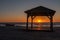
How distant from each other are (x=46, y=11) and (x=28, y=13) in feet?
8.97

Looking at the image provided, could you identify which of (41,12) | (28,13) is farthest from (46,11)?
(28,13)

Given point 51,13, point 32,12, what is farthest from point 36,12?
point 51,13

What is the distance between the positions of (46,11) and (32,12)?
2.11 meters

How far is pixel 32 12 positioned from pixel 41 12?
1.37 meters

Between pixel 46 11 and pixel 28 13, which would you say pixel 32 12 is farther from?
pixel 46 11

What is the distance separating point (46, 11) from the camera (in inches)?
928

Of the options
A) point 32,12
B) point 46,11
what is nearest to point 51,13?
point 46,11

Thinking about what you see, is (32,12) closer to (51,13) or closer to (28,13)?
(28,13)

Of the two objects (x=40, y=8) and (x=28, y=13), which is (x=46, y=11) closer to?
(x=40, y=8)

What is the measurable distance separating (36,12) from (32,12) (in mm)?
718

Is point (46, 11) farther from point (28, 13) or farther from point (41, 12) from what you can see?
point (28, 13)

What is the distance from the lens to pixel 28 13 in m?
24.5

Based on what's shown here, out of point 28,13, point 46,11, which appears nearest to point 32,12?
point 28,13

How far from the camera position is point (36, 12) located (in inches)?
939
